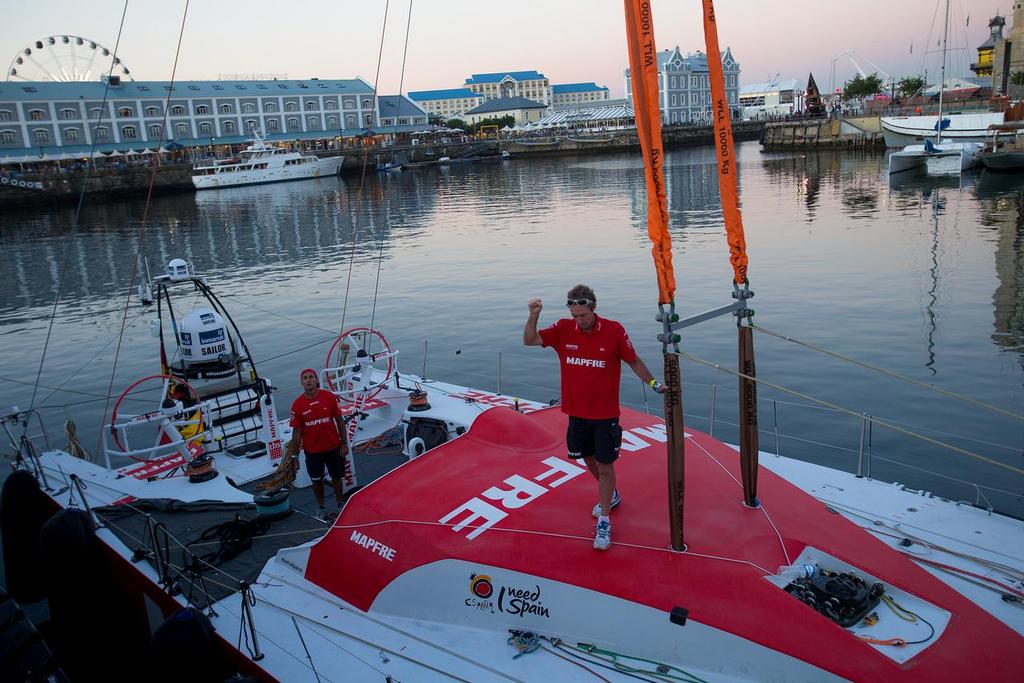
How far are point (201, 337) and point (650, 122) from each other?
9.52 meters

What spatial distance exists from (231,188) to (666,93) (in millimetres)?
77725

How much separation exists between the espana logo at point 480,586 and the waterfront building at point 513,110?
482 ft

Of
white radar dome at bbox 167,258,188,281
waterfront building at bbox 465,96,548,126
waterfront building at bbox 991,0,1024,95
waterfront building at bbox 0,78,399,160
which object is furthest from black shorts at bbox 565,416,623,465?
waterfront building at bbox 465,96,548,126

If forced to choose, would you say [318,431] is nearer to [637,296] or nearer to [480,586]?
[480,586]

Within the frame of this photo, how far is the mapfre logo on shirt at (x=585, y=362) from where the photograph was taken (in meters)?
5.14

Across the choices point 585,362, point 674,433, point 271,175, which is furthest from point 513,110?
point 674,433

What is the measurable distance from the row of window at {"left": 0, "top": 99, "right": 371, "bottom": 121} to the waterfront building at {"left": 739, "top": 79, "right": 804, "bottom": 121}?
85467 millimetres

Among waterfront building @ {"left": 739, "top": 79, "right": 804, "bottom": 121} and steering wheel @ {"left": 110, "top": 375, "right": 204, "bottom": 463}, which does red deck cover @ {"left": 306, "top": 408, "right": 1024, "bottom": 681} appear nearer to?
steering wheel @ {"left": 110, "top": 375, "right": 204, "bottom": 463}

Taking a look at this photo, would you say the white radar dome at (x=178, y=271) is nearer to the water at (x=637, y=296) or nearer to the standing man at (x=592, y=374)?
the water at (x=637, y=296)

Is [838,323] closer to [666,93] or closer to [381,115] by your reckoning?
[381,115]

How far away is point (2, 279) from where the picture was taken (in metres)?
31.7

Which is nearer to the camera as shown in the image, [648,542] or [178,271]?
[648,542]

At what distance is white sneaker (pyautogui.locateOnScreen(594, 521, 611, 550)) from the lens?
206 inches

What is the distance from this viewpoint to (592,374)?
5.16 m
